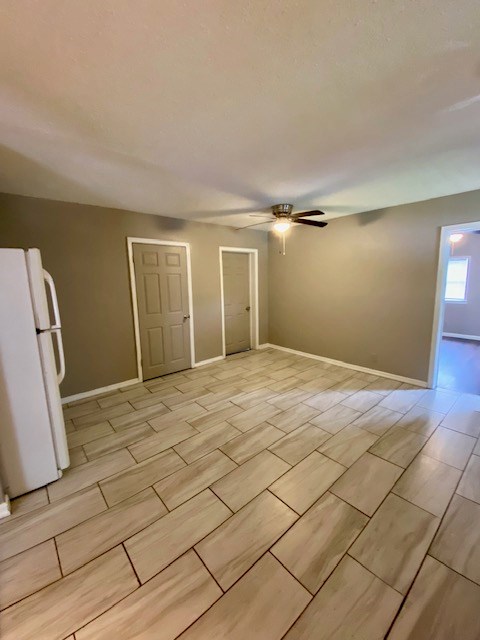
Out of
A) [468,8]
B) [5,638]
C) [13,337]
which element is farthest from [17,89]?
[5,638]

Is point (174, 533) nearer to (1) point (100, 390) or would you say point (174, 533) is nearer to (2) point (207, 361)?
(1) point (100, 390)

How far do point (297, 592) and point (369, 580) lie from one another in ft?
1.26

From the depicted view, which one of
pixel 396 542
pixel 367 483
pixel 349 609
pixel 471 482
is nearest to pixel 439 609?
pixel 396 542

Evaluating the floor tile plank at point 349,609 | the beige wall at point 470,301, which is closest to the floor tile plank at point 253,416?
the floor tile plank at point 349,609

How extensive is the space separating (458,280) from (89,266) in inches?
302

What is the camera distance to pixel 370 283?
388 centimetres

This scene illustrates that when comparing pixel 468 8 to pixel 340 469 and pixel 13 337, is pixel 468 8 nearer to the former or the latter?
pixel 340 469

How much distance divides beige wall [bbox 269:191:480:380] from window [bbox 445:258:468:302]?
11.1 feet

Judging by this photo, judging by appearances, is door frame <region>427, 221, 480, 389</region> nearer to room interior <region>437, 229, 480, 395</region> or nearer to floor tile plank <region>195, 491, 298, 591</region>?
room interior <region>437, 229, 480, 395</region>

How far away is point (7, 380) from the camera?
178 centimetres

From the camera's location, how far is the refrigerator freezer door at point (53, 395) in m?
1.91

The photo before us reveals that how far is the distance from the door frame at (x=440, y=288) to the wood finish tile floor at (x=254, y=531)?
672 millimetres

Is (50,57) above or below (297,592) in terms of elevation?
above

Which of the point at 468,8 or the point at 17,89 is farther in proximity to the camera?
the point at 17,89
